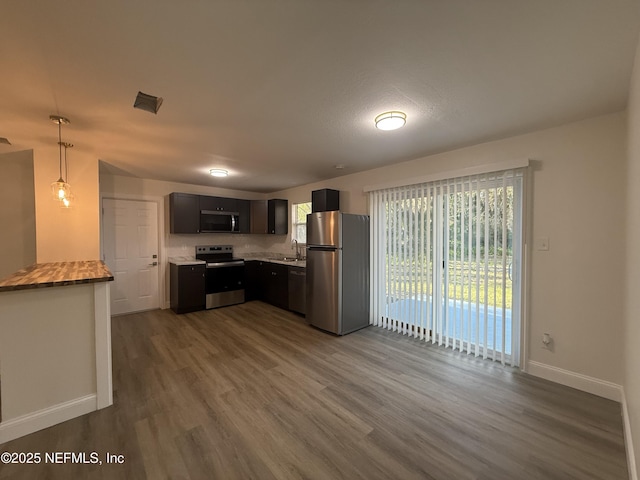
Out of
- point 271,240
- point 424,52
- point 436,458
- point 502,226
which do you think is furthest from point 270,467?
point 271,240

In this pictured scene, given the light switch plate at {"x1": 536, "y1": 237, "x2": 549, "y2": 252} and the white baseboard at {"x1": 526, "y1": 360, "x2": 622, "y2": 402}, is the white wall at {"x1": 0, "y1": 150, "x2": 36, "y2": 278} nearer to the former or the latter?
the light switch plate at {"x1": 536, "y1": 237, "x2": 549, "y2": 252}

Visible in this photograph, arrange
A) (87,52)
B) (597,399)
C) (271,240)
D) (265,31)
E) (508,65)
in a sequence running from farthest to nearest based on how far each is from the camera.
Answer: (271,240) → (597,399) → (508,65) → (87,52) → (265,31)

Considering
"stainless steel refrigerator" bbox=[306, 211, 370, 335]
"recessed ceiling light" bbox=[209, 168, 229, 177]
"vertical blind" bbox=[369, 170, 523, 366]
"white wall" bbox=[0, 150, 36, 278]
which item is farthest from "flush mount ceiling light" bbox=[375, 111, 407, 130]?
"white wall" bbox=[0, 150, 36, 278]

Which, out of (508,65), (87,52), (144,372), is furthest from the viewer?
(144,372)

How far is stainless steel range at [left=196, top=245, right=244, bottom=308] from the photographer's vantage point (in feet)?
15.8

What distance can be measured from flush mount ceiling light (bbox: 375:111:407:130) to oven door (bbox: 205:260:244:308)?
3.84 m

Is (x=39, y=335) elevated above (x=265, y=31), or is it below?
below

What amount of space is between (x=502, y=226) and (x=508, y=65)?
1.67 m

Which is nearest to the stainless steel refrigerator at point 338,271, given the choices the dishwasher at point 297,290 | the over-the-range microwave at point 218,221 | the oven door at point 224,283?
the dishwasher at point 297,290

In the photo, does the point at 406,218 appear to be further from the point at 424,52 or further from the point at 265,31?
the point at 265,31

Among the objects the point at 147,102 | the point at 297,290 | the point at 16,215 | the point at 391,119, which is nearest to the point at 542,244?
the point at 391,119

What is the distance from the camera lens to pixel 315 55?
1.53 metres

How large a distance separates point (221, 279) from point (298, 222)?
6.45 feet

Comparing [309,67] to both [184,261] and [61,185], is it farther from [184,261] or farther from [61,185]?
[184,261]
